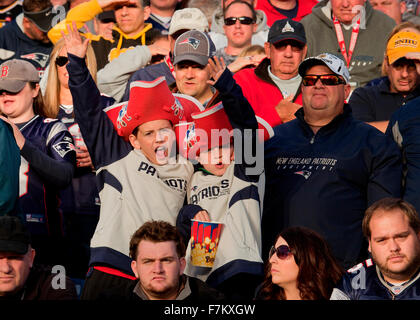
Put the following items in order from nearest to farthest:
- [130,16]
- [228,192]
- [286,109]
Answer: [228,192]
[286,109]
[130,16]

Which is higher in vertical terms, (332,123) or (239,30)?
(239,30)

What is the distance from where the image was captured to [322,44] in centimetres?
973

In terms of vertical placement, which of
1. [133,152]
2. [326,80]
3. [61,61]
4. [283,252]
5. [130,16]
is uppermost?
[130,16]

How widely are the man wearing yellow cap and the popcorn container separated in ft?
7.21

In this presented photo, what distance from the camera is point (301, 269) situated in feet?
20.1

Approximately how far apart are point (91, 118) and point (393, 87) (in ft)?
9.18

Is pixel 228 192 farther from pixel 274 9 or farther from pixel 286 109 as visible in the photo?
pixel 274 9

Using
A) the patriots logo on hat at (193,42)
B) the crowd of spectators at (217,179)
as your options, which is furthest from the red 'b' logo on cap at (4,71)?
the patriots logo on hat at (193,42)

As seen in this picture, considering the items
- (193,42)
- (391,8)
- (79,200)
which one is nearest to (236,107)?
(193,42)

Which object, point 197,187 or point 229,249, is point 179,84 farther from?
point 229,249

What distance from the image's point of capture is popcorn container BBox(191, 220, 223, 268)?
20.7 ft

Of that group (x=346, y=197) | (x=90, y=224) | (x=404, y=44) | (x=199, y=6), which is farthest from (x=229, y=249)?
(x=199, y=6)

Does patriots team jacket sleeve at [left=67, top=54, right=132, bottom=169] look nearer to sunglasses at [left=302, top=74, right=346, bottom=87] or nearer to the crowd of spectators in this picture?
the crowd of spectators

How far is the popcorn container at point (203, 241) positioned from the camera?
6.30m
